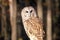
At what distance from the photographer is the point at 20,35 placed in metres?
6.45

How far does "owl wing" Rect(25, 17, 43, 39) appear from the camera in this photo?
383 cm

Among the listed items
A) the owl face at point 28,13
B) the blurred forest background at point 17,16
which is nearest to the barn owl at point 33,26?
the owl face at point 28,13

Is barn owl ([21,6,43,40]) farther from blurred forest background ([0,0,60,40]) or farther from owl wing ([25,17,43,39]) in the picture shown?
blurred forest background ([0,0,60,40])

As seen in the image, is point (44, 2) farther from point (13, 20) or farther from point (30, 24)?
point (30, 24)

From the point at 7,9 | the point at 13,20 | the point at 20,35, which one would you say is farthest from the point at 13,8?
the point at 20,35

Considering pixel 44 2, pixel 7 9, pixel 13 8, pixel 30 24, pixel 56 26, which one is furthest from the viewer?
pixel 56 26

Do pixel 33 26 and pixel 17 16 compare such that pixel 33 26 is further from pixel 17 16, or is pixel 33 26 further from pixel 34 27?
pixel 17 16

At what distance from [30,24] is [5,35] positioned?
2.16 meters

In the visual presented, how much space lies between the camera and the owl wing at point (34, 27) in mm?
3828

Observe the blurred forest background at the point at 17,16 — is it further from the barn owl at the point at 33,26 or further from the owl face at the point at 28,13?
the barn owl at the point at 33,26

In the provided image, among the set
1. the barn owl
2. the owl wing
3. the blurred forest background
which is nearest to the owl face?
the barn owl

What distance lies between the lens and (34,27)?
397 centimetres

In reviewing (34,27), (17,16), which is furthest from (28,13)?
(17,16)

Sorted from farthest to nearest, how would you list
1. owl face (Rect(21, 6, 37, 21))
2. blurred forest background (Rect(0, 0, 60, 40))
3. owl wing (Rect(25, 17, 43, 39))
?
blurred forest background (Rect(0, 0, 60, 40)) → owl face (Rect(21, 6, 37, 21)) → owl wing (Rect(25, 17, 43, 39))
